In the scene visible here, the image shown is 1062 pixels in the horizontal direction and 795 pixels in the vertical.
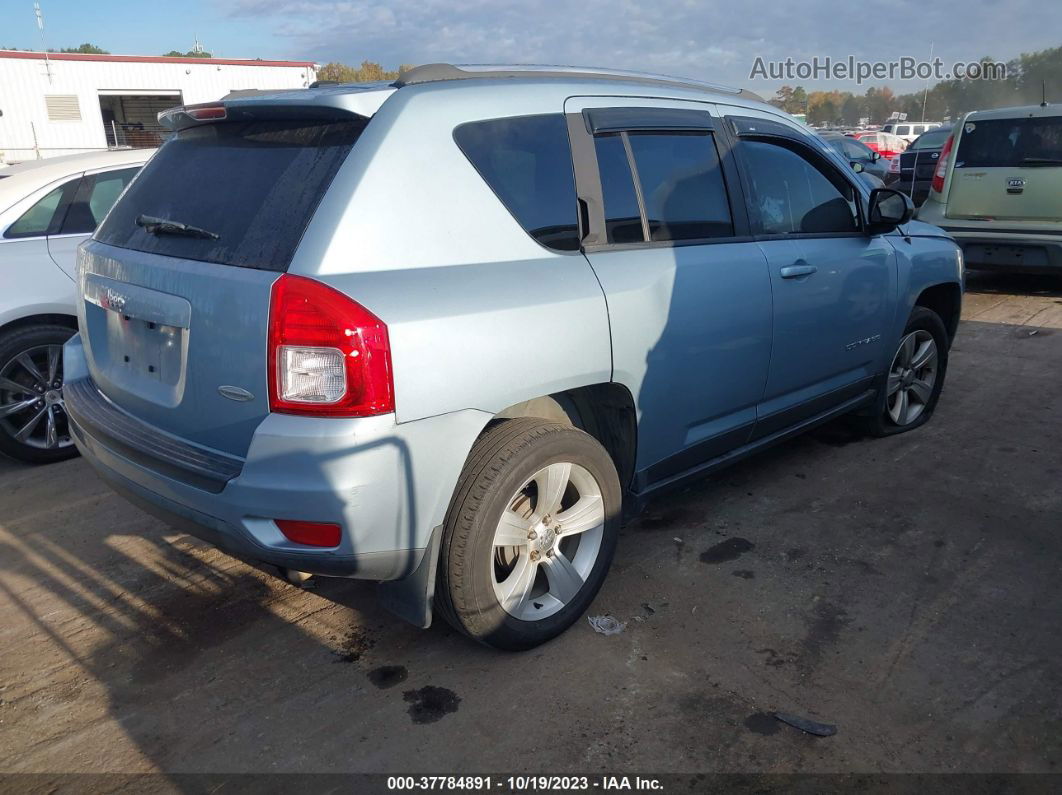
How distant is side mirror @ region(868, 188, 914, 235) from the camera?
4305 millimetres

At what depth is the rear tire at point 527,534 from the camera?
268cm

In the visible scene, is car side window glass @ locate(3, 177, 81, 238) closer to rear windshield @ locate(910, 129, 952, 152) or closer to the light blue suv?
the light blue suv

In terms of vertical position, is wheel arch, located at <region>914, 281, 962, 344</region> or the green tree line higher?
the green tree line

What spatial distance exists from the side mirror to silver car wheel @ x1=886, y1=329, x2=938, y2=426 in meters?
0.78

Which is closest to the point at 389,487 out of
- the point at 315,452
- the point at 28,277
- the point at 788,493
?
the point at 315,452

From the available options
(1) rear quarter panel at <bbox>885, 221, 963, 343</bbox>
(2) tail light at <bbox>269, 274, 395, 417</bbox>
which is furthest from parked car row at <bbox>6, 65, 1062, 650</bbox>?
(1) rear quarter panel at <bbox>885, 221, 963, 343</bbox>

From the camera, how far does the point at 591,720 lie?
2658 millimetres

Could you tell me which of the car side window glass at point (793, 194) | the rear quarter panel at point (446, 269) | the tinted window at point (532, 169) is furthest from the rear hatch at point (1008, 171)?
the rear quarter panel at point (446, 269)

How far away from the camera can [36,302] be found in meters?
4.87

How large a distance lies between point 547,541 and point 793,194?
217 centimetres

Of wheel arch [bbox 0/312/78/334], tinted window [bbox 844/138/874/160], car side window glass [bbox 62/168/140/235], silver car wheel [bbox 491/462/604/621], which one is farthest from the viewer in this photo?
tinted window [bbox 844/138/874/160]

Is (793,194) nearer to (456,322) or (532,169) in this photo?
(532,169)

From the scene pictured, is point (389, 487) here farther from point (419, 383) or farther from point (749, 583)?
point (749, 583)

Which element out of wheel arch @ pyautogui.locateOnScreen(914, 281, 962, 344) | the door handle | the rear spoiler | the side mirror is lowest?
wheel arch @ pyautogui.locateOnScreen(914, 281, 962, 344)
